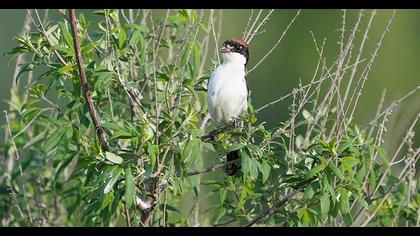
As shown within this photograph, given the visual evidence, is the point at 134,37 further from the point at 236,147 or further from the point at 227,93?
the point at 236,147

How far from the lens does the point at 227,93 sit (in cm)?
479

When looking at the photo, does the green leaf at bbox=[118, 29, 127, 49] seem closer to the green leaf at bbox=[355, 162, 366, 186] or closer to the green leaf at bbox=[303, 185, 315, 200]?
the green leaf at bbox=[303, 185, 315, 200]

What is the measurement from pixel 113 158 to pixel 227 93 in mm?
1184

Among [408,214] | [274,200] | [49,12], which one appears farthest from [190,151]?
[408,214]

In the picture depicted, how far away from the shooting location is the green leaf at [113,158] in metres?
3.75

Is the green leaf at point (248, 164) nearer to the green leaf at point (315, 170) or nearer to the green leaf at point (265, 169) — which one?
the green leaf at point (265, 169)

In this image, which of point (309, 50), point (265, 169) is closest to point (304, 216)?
point (265, 169)

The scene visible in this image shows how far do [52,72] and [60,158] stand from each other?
69cm

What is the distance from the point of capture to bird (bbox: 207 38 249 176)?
15.3 ft

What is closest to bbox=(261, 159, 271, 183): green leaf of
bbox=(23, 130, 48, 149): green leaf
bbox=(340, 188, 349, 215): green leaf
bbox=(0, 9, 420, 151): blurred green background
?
bbox=(340, 188, 349, 215): green leaf

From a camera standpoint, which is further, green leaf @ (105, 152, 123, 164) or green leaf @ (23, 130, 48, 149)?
green leaf @ (23, 130, 48, 149)

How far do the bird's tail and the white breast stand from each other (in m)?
0.38

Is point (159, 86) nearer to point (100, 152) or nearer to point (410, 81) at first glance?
point (100, 152)

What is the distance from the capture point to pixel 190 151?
3748 millimetres
